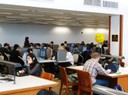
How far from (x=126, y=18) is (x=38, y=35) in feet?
36.0

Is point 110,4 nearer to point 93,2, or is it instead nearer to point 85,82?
point 93,2

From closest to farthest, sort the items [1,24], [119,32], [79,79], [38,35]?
1. [79,79]
2. [119,32]
3. [1,24]
4. [38,35]

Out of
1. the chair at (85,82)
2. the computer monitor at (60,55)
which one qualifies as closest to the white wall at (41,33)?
the computer monitor at (60,55)

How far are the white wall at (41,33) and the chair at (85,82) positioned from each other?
12466 millimetres

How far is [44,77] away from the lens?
4.73 meters

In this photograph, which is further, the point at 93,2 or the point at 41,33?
the point at 41,33

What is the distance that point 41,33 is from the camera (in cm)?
1842

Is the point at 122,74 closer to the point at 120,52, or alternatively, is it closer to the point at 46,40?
the point at 120,52

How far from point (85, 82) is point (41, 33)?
1359 centimetres

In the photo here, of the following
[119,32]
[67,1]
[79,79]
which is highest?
[67,1]

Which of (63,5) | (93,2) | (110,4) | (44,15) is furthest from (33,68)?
(44,15)

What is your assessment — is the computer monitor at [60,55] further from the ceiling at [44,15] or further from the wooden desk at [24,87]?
the wooden desk at [24,87]

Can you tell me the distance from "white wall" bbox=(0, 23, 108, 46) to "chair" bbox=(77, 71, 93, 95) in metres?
12.5

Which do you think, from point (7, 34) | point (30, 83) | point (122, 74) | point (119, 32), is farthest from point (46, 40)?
point (30, 83)
